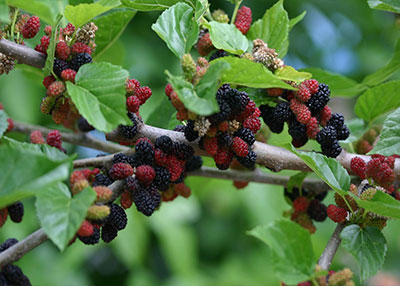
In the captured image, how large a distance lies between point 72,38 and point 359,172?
46 centimetres

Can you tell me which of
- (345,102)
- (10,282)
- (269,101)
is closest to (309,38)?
(345,102)

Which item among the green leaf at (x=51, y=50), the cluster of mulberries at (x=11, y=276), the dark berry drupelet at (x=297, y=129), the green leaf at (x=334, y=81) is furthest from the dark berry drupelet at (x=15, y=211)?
the green leaf at (x=334, y=81)

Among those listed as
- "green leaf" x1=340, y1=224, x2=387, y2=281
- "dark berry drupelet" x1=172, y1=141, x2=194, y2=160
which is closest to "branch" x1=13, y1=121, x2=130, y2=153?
"dark berry drupelet" x1=172, y1=141, x2=194, y2=160

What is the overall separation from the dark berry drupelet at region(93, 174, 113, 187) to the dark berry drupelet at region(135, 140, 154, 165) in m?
0.06

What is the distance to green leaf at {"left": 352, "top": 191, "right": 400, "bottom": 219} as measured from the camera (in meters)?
0.65

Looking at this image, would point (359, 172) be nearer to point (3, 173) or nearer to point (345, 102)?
point (3, 173)

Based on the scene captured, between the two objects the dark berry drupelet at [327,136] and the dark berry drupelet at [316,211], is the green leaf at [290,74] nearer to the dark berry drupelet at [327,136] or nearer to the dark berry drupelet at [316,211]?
the dark berry drupelet at [327,136]

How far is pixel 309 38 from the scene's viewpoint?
2293mm

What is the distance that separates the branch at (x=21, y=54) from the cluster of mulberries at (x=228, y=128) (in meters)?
0.18

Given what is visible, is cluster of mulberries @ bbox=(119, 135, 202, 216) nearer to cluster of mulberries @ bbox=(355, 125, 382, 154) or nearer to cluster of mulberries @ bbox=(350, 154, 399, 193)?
cluster of mulberries @ bbox=(350, 154, 399, 193)

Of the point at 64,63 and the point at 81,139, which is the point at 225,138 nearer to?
the point at 64,63

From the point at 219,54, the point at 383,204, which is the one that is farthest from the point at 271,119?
the point at 383,204

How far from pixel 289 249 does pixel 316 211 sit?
344mm

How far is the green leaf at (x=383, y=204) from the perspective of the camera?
65 centimetres
